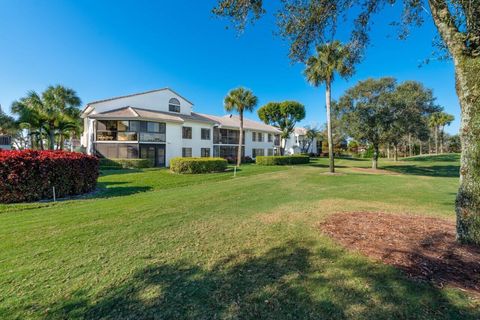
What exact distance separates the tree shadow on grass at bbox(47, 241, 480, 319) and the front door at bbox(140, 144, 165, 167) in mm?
23650

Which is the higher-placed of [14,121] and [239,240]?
[14,121]

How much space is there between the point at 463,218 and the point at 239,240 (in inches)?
168

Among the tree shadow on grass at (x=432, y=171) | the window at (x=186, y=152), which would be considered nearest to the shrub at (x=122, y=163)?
the window at (x=186, y=152)

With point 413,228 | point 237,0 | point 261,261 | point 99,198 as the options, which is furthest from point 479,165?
point 99,198

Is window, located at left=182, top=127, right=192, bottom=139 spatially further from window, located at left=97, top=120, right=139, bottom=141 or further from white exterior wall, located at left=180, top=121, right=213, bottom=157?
window, located at left=97, top=120, right=139, bottom=141

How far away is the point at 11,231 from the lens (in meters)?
5.56

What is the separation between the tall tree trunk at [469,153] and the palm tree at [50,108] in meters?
34.5

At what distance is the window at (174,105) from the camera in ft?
102

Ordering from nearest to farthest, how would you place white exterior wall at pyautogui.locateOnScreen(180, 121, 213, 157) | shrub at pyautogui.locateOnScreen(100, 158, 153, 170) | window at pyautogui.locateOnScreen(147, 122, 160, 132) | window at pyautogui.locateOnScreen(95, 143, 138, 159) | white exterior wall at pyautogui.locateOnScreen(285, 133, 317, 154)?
shrub at pyautogui.locateOnScreen(100, 158, 153, 170), window at pyautogui.locateOnScreen(95, 143, 138, 159), window at pyautogui.locateOnScreen(147, 122, 160, 132), white exterior wall at pyautogui.locateOnScreen(180, 121, 213, 157), white exterior wall at pyautogui.locateOnScreen(285, 133, 317, 154)

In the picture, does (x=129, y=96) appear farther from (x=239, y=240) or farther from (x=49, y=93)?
(x=239, y=240)

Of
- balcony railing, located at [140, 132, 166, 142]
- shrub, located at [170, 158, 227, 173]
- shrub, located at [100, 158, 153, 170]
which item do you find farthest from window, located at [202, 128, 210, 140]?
shrub, located at [170, 158, 227, 173]

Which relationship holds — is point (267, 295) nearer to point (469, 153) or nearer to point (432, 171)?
point (469, 153)

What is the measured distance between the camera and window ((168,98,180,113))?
1223 inches

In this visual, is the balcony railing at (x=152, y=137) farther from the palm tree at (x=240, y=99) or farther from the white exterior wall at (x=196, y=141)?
the palm tree at (x=240, y=99)
